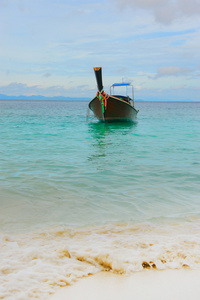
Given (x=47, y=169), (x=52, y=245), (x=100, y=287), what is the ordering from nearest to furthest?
(x=100, y=287)
(x=52, y=245)
(x=47, y=169)

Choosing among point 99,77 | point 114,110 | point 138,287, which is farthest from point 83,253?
point 114,110

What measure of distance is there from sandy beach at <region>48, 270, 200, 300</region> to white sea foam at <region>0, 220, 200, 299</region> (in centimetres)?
11

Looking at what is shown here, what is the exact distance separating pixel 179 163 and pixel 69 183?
4202mm

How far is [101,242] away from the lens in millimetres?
3658

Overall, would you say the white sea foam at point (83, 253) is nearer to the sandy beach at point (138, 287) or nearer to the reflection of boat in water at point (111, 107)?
the sandy beach at point (138, 287)

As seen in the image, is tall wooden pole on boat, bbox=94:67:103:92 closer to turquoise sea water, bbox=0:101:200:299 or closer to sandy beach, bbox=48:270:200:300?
turquoise sea water, bbox=0:101:200:299

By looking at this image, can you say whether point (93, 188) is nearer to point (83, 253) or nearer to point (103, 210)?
point (103, 210)

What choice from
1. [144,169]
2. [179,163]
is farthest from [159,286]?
[179,163]

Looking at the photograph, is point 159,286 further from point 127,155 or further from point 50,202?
point 127,155

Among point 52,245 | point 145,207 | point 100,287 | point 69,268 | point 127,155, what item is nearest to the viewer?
point 100,287

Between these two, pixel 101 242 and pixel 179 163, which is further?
pixel 179 163

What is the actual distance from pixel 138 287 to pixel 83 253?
2.90 feet

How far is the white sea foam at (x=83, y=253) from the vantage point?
2.70 m

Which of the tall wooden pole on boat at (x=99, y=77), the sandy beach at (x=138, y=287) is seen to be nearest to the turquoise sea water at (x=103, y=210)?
the sandy beach at (x=138, y=287)
